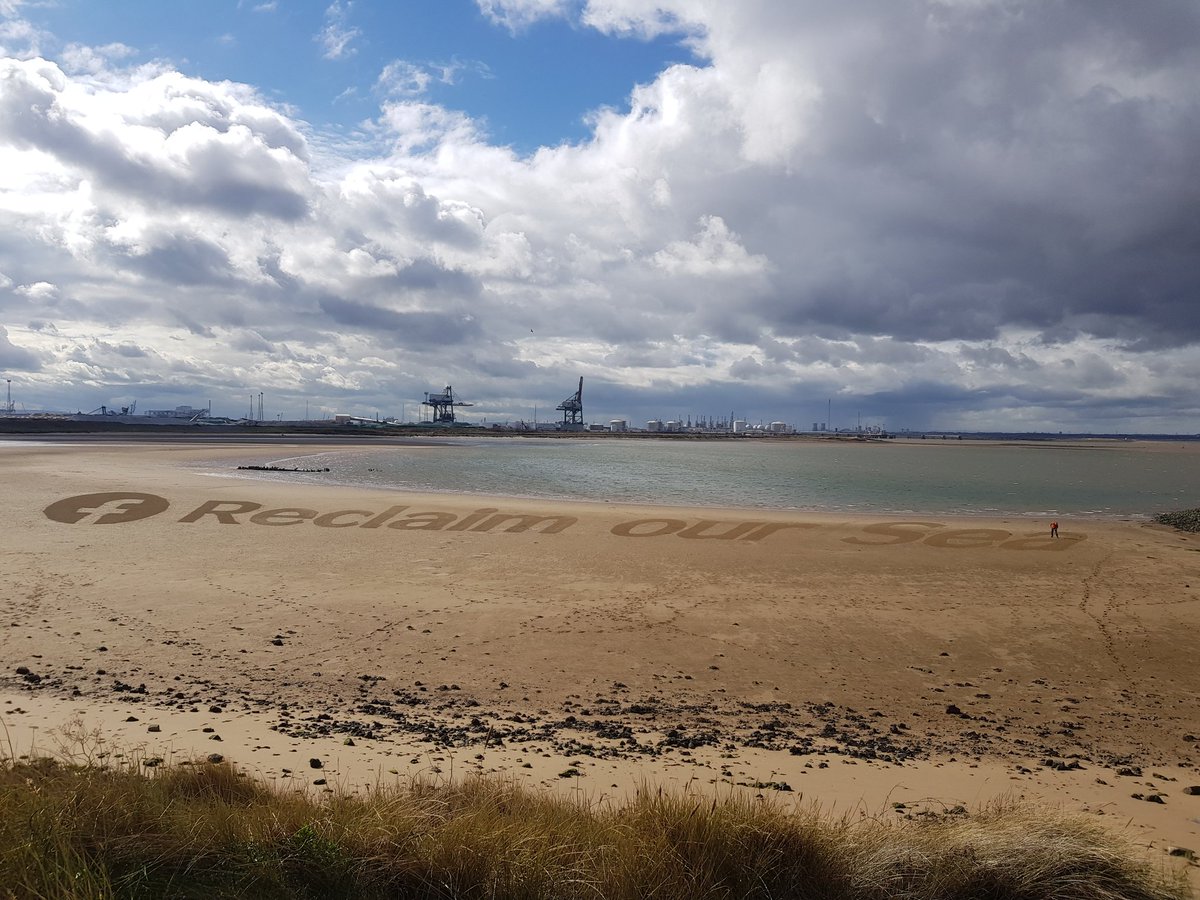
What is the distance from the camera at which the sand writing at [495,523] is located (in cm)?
1642

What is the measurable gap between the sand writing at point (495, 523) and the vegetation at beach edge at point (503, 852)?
12632 millimetres

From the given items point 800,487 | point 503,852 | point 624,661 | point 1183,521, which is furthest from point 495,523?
point 1183,521

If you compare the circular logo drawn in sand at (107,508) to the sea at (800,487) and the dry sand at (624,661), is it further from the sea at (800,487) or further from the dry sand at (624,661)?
the sea at (800,487)

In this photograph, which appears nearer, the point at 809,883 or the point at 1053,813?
the point at 809,883

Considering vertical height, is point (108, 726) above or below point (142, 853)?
below

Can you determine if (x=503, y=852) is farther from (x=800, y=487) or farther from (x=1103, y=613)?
(x=800, y=487)

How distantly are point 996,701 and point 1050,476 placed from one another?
4524 centimetres

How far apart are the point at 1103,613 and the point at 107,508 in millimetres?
21989

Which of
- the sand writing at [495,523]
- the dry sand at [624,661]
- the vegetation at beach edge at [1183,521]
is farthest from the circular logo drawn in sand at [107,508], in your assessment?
the vegetation at beach edge at [1183,521]

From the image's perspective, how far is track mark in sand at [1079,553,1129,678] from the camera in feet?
27.6

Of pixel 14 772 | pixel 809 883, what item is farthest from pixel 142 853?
pixel 809 883

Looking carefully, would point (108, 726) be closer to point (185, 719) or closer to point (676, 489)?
point (185, 719)

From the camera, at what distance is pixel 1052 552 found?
15.3 m

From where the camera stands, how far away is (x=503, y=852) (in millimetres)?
3340
